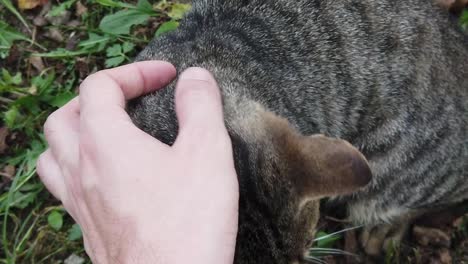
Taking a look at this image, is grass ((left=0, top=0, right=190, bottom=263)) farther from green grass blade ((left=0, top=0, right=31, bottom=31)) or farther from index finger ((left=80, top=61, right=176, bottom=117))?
index finger ((left=80, top=61, right=176, bottom=117))

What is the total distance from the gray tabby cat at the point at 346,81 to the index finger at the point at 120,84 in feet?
0.23

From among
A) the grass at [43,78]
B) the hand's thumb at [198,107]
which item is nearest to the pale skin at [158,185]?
the hand's thumb at [198,107]

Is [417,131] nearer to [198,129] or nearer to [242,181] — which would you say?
[242,181]

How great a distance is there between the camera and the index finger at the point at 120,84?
1.74 meters

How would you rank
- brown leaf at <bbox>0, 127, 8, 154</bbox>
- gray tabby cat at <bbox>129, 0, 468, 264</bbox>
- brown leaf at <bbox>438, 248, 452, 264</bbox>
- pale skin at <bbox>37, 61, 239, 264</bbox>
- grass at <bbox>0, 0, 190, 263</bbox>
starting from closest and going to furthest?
pale skin at <bbox>37, 61, 239, 264</bbox> < gray tabby cat at <bbox>129, 0, 468, 264</bbox> < brown leaf at <bbox>438, 248, 452, 264</bbox> < grass at <bbox>0, 0, 190, 263</bbox> < brown leaf at <bbox>0, 127, 8, 154</bbox>

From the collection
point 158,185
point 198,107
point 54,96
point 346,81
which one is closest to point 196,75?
point 198,107

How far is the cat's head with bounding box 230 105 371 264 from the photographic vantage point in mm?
1685

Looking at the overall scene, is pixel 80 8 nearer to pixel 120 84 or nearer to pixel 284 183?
pixel 120 84

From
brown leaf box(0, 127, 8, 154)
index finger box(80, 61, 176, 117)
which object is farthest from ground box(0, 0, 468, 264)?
index finger box(80, 61, 176, 117)

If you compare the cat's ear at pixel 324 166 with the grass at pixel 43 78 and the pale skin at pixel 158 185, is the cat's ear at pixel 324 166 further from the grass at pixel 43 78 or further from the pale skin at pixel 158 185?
the grass at pixel 43 78

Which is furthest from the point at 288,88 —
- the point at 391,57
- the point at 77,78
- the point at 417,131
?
the point at 77,78

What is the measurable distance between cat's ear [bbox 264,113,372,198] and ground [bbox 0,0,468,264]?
4.43 ft

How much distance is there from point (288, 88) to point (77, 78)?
157cm

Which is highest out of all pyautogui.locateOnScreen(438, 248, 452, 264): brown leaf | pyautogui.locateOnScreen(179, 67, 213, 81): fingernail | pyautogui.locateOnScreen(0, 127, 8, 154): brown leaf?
pyautogui.locateOnScreen(179, 67, 213, 81): fingernail
